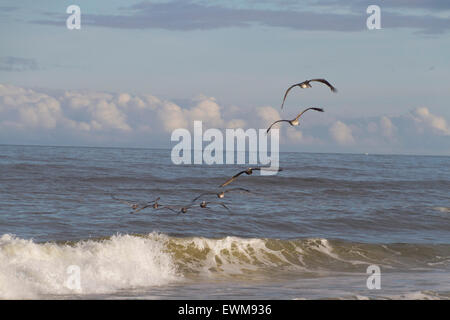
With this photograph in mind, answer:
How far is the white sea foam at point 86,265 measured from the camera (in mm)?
12461

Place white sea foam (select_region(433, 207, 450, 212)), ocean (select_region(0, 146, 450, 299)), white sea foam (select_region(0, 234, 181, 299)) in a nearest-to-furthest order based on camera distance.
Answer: white sea foam (select_region(0, 234, 181, 299)) < ocean (select_region(0, 146, 450, 299)) < white sea foam (select_region(433, 207, 450, 212))

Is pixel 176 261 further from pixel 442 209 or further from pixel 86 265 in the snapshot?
pixel 442 209

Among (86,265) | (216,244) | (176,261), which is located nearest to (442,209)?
(216,244)

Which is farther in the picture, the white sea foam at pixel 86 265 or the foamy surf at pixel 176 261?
the foamy surf at pixel 176 261

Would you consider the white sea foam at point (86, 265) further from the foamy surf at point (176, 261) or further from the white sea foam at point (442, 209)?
the white sea foam at point (442, 209)

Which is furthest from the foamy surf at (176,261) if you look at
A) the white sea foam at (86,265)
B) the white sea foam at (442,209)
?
the white sea foam at (442,209)

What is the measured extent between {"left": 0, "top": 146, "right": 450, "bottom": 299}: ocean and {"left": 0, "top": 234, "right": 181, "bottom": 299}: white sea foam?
35mm

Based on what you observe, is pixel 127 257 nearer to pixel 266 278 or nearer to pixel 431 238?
pixel 266 278

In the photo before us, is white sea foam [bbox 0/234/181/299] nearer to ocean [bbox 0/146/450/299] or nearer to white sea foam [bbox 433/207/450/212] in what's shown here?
ocean [bbox 0/146/450/299]

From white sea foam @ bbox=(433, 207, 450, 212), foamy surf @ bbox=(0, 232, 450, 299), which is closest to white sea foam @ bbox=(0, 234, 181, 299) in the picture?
foamy surf @ bbox=(0, 232, 450, 299)

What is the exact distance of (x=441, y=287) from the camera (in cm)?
1310

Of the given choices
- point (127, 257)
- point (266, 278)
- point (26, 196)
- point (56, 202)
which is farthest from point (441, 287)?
point (26, 196)

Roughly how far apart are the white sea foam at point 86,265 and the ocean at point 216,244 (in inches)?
1.4

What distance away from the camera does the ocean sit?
13.0 meters
